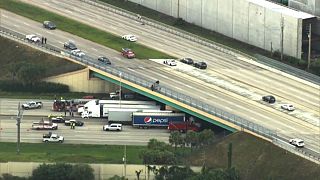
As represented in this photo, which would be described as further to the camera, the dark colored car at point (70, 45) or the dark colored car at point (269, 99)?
the dark colored car at point (70, 45)

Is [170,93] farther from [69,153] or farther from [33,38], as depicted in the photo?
[33,38]

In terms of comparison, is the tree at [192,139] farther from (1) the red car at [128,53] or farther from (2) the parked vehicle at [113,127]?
(1) the red car at [128,53]

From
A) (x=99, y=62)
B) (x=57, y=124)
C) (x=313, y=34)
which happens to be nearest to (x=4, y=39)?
(x=99, y=62)

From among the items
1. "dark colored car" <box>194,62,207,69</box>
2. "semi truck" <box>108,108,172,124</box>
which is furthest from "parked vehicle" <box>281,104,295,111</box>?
"dark colored car" <box>194,62,207,69</box>

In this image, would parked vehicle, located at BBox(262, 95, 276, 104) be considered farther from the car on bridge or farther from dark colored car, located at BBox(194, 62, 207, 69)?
the car on bridge

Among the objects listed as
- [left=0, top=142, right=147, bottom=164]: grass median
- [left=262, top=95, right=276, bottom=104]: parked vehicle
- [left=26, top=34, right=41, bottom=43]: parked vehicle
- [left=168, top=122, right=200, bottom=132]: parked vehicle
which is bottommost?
[left=0, top=142, right=147, bottom=164]: grass median

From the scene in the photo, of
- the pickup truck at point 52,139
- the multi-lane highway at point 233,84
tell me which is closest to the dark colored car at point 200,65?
the multi-lane highway at point 233,84
